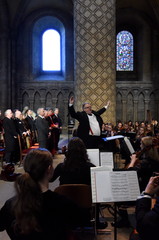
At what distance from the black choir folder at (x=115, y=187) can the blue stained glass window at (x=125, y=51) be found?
58.8ft

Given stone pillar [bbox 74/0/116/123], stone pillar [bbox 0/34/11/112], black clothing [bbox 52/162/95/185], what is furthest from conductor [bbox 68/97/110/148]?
stone pillar [bbox 0/34/11/112]

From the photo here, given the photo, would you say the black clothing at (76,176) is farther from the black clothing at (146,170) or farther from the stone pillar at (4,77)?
the stone pillar at (4,77)

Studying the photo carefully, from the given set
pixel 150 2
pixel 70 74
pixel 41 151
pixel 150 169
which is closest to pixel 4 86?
pixel 70 74

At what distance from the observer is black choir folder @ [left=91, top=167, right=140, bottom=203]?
9.12ft

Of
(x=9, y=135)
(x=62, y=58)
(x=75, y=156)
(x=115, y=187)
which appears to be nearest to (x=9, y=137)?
(x=9, y=135)

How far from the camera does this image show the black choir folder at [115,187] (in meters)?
2.78

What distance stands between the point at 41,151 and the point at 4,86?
56.0ft

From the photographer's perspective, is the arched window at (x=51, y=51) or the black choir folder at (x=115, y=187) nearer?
the black choir folder at (x=115, y=187)

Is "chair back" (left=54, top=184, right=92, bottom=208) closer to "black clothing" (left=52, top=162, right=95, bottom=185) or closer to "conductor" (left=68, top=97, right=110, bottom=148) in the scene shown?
"black clothing" (left=52, top=162, right=95, bottom=185)

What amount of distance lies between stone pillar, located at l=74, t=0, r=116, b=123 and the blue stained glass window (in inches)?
378

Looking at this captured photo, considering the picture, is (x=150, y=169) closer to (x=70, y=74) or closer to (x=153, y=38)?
(x=70, y=74)

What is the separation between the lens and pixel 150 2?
18.2 m

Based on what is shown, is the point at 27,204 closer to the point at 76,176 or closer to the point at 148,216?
the point at 148,216

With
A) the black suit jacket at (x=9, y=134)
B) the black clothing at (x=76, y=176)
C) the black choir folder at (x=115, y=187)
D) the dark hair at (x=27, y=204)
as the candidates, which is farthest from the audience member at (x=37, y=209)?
the black suit jacket at (x=9, y=134)
